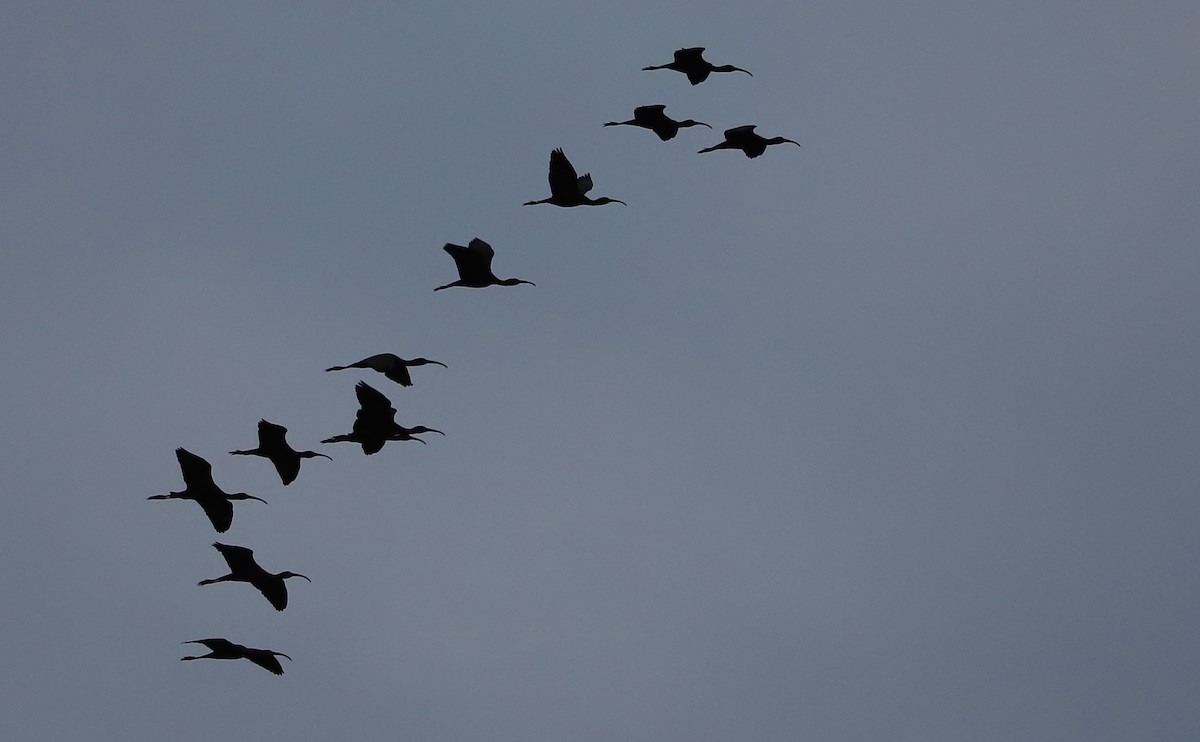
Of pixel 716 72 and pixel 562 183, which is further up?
pixel 716 72

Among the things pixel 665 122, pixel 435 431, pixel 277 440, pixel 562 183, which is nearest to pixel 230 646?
pixel 277 440

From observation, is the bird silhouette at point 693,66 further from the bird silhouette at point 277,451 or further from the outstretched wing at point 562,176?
the bird silhouette at point 277,451

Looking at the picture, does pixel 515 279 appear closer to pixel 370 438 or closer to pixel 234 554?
pixel 370 438

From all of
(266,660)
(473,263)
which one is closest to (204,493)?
(266,660)

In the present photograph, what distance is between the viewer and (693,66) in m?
35.1

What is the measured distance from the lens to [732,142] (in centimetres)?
3606

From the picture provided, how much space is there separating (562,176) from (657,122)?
277cm

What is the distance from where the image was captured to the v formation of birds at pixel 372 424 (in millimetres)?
30484

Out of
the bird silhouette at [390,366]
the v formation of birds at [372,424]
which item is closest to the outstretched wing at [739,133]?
the v formation of birds at [372,424]

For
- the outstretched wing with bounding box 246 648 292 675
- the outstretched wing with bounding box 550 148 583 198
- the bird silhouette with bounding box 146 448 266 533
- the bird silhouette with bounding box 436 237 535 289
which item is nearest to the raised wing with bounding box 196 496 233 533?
the bird silhouette with bounding box 146 448 266 533

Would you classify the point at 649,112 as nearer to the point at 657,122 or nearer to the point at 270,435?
the point at 657,122

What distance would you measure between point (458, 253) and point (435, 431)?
3.71 meters

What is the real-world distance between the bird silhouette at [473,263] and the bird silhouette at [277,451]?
443 centimetres

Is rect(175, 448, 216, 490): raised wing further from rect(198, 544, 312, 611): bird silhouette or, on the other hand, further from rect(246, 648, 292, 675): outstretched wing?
rect(246, 648, 292, 675): outstretched wing
